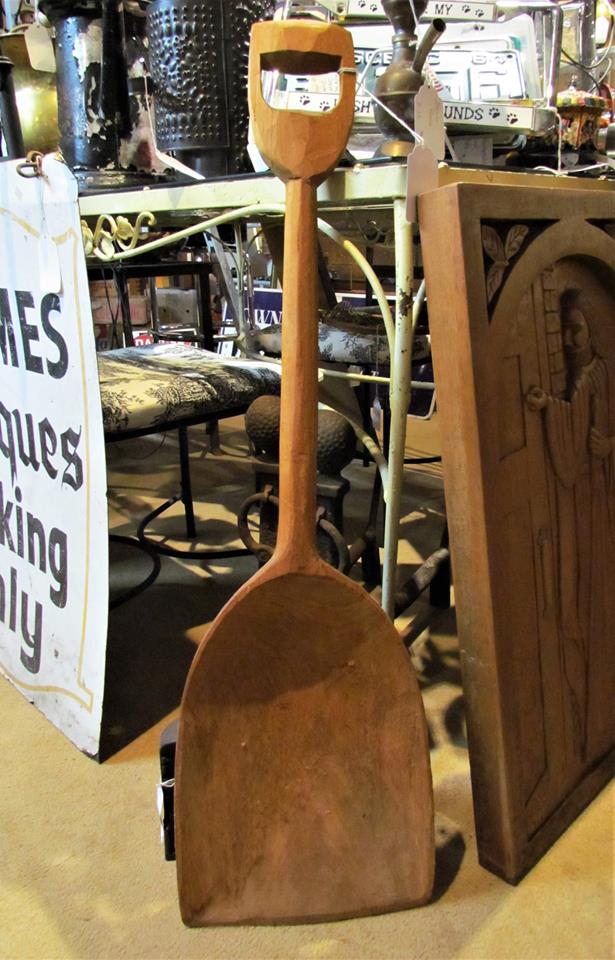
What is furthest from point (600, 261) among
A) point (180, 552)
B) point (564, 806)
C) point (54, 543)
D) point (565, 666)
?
point (180, 552)

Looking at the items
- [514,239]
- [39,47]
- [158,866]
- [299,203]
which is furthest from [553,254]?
[39,47]

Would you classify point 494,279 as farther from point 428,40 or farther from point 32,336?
point 32,336

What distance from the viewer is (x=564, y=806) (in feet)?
2.77

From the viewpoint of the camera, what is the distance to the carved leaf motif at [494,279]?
2.28 feet

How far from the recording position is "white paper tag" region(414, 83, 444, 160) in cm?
75

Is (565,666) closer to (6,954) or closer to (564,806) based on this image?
(564,806)

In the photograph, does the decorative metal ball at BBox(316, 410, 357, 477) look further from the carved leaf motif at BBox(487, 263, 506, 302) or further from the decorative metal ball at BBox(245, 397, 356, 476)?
the carved leaf motif at BBox(487, 263, 506, 302)

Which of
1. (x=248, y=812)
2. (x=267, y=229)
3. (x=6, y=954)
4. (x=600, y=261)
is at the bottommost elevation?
(x=6, y=954)

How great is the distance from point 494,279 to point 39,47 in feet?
3.22

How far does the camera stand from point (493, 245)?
69cm

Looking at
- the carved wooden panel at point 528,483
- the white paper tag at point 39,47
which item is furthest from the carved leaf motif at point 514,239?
the white paper tag at point 39,47

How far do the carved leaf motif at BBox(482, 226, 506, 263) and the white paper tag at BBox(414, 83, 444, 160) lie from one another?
121 millimetres

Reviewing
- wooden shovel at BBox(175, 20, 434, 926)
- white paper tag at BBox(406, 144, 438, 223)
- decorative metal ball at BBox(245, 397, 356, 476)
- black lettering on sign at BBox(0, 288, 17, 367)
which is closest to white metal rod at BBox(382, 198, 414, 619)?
white paper tag at BBox(406, 144, 438, 223)

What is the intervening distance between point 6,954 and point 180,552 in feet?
3.18
